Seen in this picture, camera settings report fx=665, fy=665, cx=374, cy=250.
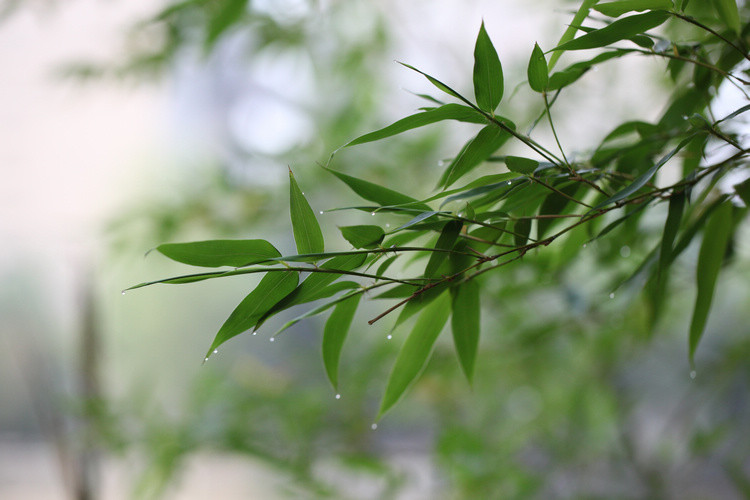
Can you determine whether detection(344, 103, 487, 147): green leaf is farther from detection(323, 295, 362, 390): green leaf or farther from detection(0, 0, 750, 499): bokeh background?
detection(0, 0, 750, 499): bokeh background

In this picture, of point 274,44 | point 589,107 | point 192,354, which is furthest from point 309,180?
point 192,354

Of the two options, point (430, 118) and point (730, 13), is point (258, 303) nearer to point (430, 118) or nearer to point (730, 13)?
point (430, 118)

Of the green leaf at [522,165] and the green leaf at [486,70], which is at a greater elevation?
the green leaf at [486,70]

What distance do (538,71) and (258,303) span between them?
0.43ft

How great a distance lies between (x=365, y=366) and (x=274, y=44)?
0.43 m

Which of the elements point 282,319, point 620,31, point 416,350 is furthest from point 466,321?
point 282,319

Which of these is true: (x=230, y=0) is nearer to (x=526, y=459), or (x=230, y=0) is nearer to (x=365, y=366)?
(x=365, y=366)

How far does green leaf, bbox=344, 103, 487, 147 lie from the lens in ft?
0.76

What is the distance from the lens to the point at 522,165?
0.23 meters

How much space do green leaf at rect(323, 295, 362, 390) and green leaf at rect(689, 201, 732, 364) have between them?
0.51ft

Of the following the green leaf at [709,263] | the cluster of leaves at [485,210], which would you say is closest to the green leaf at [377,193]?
the cluster of leaves at [485,210]

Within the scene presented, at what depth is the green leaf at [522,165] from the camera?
22 centimetres

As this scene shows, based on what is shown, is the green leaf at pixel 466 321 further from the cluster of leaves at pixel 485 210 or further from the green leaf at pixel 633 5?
the green leaf at pixel 633 5

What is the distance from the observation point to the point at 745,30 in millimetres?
306
